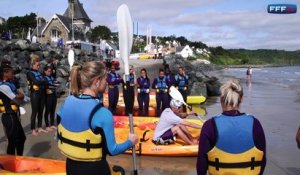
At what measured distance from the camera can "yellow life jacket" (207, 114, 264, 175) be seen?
2566mm

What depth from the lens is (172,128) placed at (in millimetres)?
6742

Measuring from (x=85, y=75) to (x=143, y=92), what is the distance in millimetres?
8472

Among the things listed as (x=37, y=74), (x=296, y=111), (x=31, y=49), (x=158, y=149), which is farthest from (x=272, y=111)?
(x=31, y=49)

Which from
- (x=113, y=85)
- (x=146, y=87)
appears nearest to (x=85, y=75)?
(x=113, y=85)

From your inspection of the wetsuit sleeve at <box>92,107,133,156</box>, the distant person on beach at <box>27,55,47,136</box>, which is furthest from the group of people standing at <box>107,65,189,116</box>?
the wetsuit sleeve at <box>92,107,133,156</box>

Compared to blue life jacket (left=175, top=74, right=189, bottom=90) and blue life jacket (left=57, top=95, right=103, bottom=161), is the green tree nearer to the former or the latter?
blue life jacket (left=175, top=74, right=189, bottom=90)

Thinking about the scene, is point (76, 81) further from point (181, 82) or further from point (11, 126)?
point (181, 82)

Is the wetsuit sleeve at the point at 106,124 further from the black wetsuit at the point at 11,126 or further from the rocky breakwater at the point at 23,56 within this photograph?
the rocky breakwater at the point at 23,56

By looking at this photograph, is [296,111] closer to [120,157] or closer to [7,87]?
[120,157]

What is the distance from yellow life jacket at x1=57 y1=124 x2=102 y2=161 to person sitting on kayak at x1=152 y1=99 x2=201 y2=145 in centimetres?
380

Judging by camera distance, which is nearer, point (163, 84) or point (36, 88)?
point (36, 88)

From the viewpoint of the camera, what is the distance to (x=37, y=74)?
764 cm

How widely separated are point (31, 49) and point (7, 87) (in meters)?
18.3

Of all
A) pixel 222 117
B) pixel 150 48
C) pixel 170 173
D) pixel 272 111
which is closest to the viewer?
pixel 222 117
